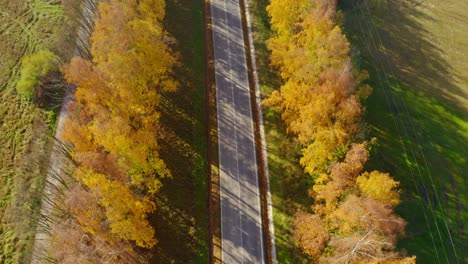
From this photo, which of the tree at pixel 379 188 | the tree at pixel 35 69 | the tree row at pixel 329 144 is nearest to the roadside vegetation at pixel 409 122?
the tree at pixel 379 188

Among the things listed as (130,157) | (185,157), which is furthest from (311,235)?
(130,157)

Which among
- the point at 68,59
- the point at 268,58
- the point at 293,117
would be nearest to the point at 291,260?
the point at 293,117

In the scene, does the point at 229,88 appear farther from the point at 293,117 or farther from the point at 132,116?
the point at 132,116

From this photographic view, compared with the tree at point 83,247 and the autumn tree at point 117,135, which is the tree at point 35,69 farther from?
the tree at point 83,247

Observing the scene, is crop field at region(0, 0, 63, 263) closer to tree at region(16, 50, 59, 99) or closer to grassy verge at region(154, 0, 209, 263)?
tree at region(16, 50, 59, 99)

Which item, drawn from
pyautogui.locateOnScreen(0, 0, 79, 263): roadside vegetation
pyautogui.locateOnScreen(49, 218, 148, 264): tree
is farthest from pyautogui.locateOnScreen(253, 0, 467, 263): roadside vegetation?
pyautogui.locateOnScreen(0, 0, 79, 263): roadside vegetation

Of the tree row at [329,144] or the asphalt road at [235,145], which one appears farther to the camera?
the asphalt road at [235,145]
